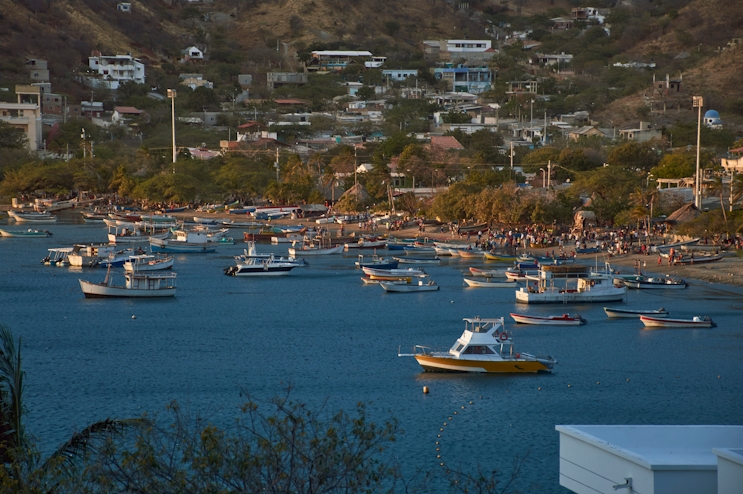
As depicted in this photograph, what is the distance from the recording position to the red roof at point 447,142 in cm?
8834

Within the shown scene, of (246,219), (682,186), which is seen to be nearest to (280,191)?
(246,219)

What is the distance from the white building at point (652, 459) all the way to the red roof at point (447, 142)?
255 ft

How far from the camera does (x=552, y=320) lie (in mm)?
36375

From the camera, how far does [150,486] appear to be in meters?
10.2

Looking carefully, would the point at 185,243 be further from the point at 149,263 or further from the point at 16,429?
the point at 16,429

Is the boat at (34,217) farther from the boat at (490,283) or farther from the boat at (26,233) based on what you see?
the boat at (490,283)

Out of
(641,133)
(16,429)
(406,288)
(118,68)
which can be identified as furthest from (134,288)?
(118,68)

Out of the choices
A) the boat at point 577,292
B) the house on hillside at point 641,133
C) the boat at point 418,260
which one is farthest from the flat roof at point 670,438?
the house on hillside at point 641,133

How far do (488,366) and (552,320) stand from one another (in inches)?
A: 323

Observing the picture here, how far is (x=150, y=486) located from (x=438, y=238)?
51824 millimetres

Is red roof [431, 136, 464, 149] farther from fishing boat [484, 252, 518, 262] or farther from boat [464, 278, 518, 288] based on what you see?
boat [464, 278, 518, 288]

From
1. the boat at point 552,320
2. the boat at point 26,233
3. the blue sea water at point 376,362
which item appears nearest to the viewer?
the blue sea water at point 376,362

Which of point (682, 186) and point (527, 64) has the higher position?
point (527, 64)

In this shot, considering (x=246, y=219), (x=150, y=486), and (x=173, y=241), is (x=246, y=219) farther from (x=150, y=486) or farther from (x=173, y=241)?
(x=150, y=486)
